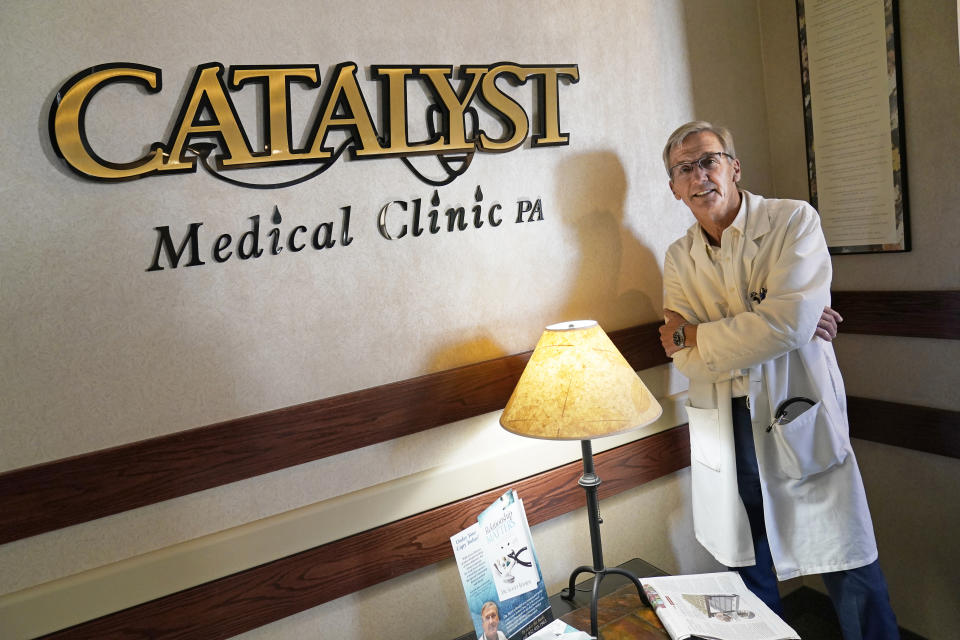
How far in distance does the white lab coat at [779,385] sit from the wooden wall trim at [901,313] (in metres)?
0.50

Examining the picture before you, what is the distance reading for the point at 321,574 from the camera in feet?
5.83

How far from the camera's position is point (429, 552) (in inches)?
76.6

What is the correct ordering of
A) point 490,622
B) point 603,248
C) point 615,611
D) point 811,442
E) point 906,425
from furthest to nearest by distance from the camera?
point 906,425
point 603,248
point 811,442
point 615,611
point 490,622

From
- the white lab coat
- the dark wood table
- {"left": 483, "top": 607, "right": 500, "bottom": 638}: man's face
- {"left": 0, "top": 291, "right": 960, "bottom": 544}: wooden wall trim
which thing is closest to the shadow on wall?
{"left": 0, "top": 291, "right": 960, "bottom": 544}: wooden wall trim

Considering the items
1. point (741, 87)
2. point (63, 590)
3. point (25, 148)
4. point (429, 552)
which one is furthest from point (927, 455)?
point (25, 148)

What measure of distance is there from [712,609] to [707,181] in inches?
50.4

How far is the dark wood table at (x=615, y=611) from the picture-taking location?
1746 mm

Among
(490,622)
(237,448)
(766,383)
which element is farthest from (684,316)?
(237,448)

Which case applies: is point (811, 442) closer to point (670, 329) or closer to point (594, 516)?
point (670, 329)

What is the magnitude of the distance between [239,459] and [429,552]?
0.63 meters

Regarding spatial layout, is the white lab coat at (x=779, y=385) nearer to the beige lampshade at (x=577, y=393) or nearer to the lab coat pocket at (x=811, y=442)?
the lab coat pocket at (x=811, y=442)

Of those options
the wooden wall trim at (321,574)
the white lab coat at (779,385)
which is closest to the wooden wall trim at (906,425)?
the white lab coat at (779,385)

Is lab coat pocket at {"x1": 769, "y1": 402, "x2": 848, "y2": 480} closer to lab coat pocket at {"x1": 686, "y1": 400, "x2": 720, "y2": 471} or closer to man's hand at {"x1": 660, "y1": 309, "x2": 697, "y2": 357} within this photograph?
lab coat pocket at {"x1": 686, "y1": 400, "x2": 720, "y2": 471}

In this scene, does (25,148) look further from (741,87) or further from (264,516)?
(741,87)
